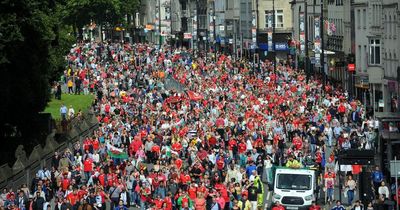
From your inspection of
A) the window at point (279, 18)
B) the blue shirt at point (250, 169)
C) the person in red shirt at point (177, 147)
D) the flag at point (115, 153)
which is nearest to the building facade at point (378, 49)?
the person in red shirt at point (177, 147)

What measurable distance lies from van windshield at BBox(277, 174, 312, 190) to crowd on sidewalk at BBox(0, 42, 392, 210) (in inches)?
32.6

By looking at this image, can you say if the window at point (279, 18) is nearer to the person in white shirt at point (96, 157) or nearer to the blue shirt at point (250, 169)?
the person in white shirt at point (96, 157)

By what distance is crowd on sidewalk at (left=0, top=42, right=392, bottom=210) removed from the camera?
43844mm

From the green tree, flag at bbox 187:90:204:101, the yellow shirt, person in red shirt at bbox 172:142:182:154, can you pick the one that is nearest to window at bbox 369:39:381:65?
flag at bbox 187:90:204:101

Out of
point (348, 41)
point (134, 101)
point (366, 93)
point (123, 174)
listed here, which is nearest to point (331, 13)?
point (348, 41)

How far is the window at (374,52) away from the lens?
91.9 m

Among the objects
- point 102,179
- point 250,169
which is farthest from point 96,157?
point 250,169

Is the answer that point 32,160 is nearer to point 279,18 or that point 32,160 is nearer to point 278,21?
point 278,21

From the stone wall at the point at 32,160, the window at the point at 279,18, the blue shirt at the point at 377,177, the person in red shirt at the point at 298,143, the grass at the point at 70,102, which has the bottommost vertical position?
the grass at the point at 70,102

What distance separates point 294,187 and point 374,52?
48968mm

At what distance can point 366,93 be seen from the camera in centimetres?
8881

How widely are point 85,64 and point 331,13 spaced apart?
2022 centimetres

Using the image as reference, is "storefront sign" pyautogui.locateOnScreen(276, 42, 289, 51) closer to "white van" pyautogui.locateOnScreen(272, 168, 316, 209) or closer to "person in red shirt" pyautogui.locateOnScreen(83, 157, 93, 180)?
"person in red shirt" pyautogui.locateOnScreen(83, 157, 93, 180)

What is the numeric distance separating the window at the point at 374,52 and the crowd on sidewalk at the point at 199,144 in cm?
460
